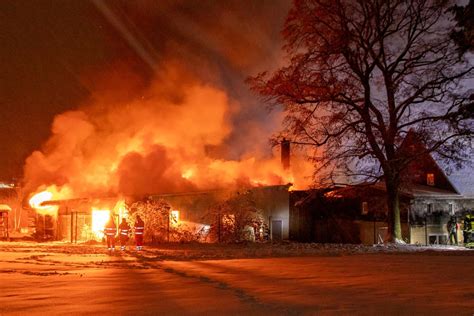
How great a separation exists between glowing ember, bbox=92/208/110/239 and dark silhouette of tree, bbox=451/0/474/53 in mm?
20649

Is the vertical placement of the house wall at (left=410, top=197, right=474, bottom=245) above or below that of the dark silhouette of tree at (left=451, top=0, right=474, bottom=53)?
below

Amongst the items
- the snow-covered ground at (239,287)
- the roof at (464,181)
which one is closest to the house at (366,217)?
the roof at (464,181)

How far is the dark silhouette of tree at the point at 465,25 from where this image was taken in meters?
18.5

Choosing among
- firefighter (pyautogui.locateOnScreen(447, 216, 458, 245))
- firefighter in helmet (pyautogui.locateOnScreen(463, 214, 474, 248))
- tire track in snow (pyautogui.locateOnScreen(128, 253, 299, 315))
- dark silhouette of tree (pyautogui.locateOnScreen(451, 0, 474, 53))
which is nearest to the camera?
tire track in snow (pyautogui.locateOnScreen(128, 253, 299, 315))

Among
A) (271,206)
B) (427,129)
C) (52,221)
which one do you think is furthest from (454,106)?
(52,221)

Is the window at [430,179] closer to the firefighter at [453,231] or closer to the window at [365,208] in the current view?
the firefighter at [453,231]

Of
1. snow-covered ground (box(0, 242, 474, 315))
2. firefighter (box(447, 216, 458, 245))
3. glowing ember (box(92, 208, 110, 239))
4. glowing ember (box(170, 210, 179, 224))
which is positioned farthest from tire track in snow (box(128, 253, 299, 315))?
firefighter (box(447, 216, 458, 245))

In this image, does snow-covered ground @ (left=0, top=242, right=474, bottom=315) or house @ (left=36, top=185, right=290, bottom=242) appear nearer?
snow-covered ground @ (left=0, top=242, right=474, bottom=315)

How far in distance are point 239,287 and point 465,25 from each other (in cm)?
1325

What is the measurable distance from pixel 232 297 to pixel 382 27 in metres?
18.9

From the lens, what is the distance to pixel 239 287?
11.1m

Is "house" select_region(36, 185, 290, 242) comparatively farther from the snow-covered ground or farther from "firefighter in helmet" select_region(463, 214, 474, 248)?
the snow-covered ground

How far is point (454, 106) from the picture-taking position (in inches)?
974

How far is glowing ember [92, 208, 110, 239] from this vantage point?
31991 mm
